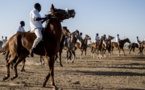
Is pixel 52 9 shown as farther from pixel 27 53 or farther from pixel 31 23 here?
pixel 27 53

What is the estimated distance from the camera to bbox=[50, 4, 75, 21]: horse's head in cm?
1156

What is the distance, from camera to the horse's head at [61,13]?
11.6 m

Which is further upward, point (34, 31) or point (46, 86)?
point (34, 31)

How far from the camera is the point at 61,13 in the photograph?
11766 millimetres

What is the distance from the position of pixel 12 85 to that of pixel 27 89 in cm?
114

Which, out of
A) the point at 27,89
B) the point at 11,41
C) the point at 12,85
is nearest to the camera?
the point at 27,89

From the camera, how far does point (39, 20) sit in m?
11.9

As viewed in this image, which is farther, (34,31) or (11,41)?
(11,41)

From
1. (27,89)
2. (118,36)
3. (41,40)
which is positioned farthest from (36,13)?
(118,36)

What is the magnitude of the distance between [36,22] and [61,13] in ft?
3.62

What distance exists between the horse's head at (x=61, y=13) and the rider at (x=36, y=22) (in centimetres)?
47

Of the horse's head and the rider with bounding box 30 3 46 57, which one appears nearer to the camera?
the horse's head

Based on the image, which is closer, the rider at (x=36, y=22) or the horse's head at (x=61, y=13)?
the horse's head at (x=61, y=13)

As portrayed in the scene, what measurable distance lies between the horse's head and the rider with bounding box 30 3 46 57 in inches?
18.4
